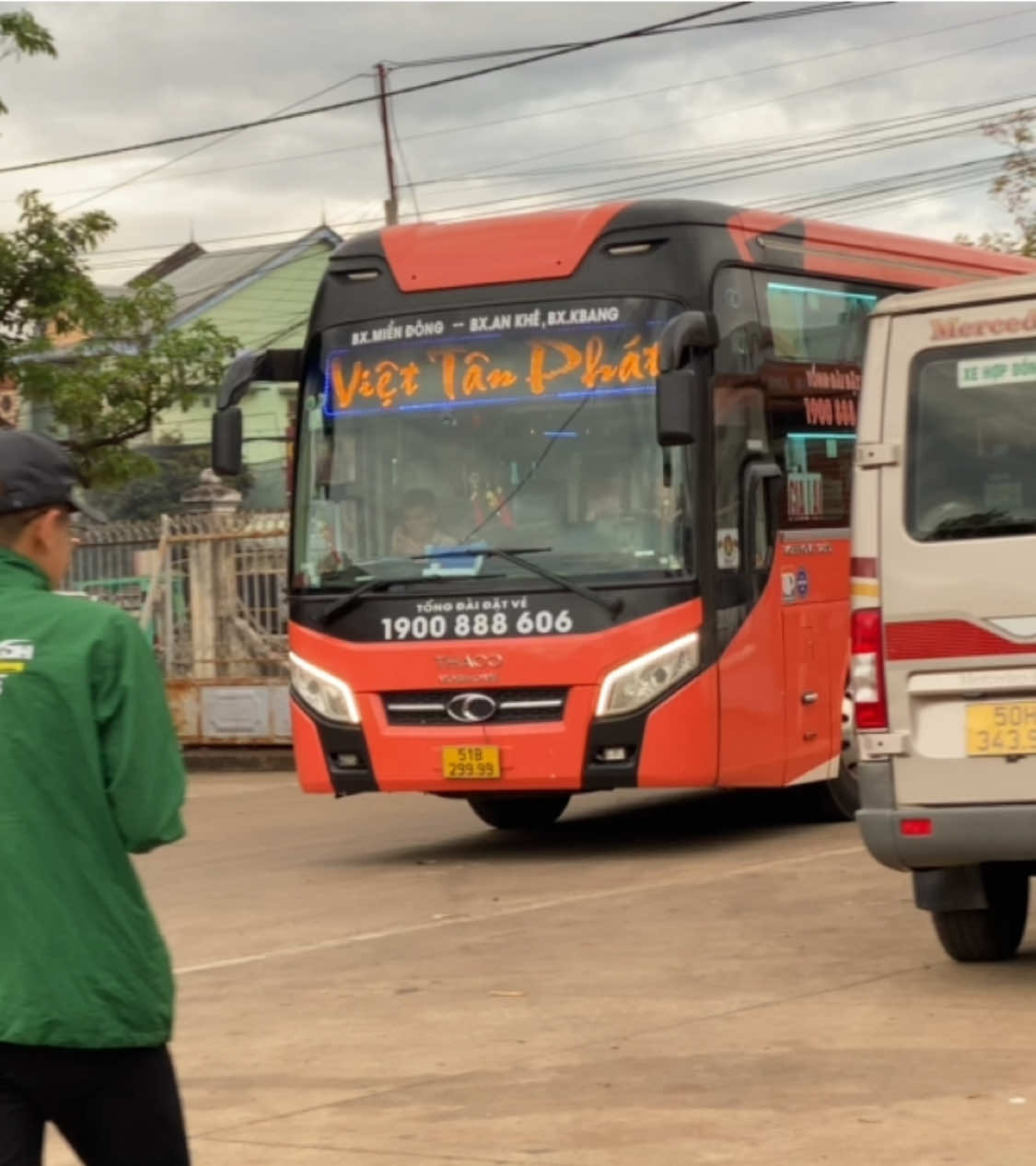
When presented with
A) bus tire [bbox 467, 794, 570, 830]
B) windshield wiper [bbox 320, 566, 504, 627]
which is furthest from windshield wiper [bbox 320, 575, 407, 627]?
bus tire [bbox 467, 794, 570, 830]

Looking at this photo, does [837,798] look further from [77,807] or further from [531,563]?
[77,807]

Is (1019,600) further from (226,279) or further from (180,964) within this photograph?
(226,279)

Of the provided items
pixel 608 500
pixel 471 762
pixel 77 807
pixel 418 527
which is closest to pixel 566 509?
pixel 608 500

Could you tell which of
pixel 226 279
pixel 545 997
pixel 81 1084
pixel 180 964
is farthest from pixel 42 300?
pixel 226 279

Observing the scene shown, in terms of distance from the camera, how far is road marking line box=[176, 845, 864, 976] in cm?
1112

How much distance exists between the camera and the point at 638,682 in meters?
14.0

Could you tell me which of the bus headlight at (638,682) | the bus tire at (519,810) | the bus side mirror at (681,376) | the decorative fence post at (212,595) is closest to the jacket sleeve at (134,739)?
the bus side mirror at (681,376)

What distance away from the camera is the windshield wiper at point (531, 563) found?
14016 mm

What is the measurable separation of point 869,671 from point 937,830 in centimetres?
61

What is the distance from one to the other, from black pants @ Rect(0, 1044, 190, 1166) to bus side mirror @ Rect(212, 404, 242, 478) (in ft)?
34.5

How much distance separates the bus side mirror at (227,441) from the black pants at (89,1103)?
1053cm

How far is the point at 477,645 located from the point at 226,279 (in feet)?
175

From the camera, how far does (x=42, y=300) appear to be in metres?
24.8

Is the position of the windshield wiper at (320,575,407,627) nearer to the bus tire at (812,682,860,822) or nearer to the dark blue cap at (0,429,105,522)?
the bus tire at (812,682,860,822)
